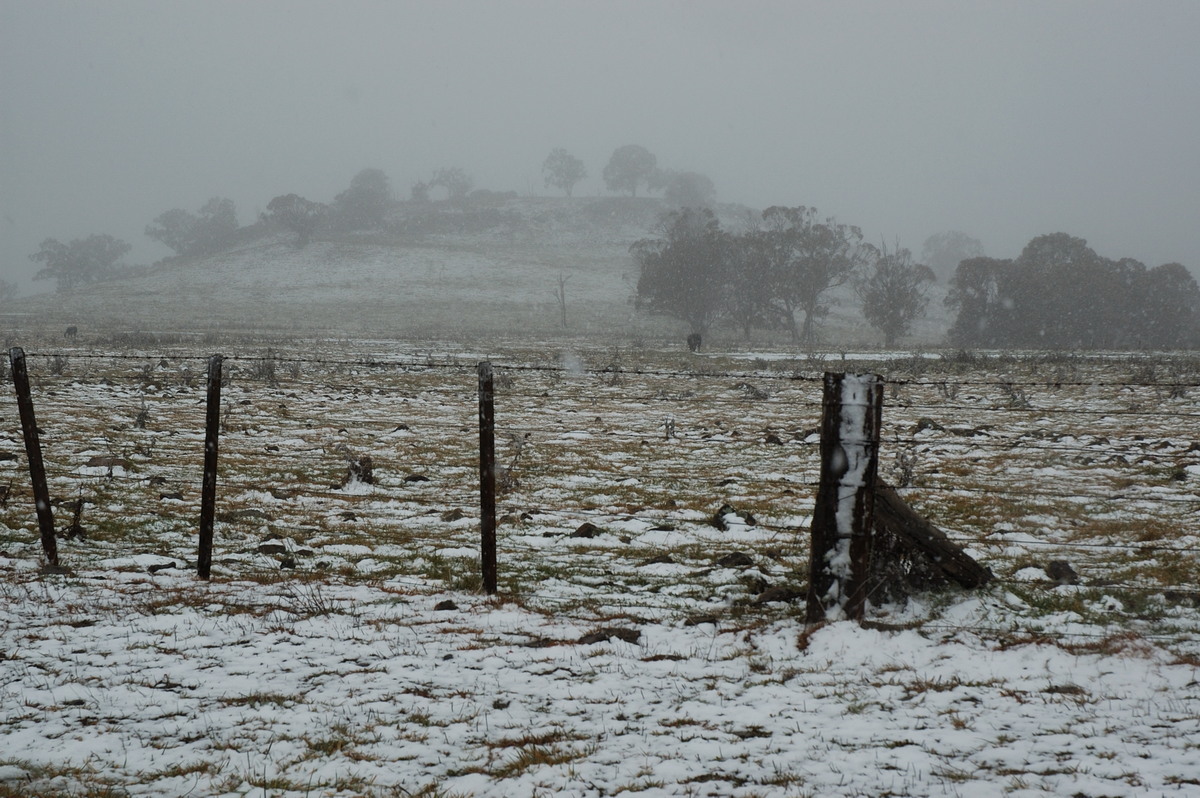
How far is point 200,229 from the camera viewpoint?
123 meters

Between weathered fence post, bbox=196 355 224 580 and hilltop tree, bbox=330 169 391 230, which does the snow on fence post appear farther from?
hilltop tree, bbox=330 169 391 230

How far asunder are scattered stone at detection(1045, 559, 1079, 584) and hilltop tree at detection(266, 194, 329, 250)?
110932mm

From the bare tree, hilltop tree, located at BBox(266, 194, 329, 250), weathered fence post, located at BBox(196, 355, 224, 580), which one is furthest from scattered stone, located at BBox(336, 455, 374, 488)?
hilltop tree, located at BBox(266, 194, 329, 250)

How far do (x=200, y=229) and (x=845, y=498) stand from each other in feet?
454

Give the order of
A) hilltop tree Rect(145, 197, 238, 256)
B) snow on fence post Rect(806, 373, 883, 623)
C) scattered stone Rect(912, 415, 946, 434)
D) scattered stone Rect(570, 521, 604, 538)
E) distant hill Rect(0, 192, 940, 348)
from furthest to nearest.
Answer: hilltop tree Rect(145, 197, 238, 256) → distant hill Rect(0, 192, 940, 348) → scattered stone Rect(912, 415, 946, 434) → scattered stone Rect(570, 521, 604, 538) → snow on fence post Rect(806, 373, 883, 623)

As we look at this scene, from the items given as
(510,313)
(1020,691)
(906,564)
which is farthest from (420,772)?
(510,313)

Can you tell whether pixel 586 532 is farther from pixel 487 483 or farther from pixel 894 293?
pixel 894 293

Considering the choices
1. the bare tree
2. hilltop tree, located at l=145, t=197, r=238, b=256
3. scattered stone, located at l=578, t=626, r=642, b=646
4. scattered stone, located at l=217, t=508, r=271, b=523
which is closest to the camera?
scattered stone, located at l=578, t=626, r=642, b=646

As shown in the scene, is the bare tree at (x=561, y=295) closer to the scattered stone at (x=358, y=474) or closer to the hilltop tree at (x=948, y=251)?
the scattered stone at (x=358, y=474)

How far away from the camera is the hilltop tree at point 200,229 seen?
117562mm

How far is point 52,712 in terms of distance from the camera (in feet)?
12.6

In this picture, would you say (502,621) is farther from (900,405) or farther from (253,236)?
(253,236)

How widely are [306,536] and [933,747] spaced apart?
5.87 metres

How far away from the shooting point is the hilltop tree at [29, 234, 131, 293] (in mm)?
109000
